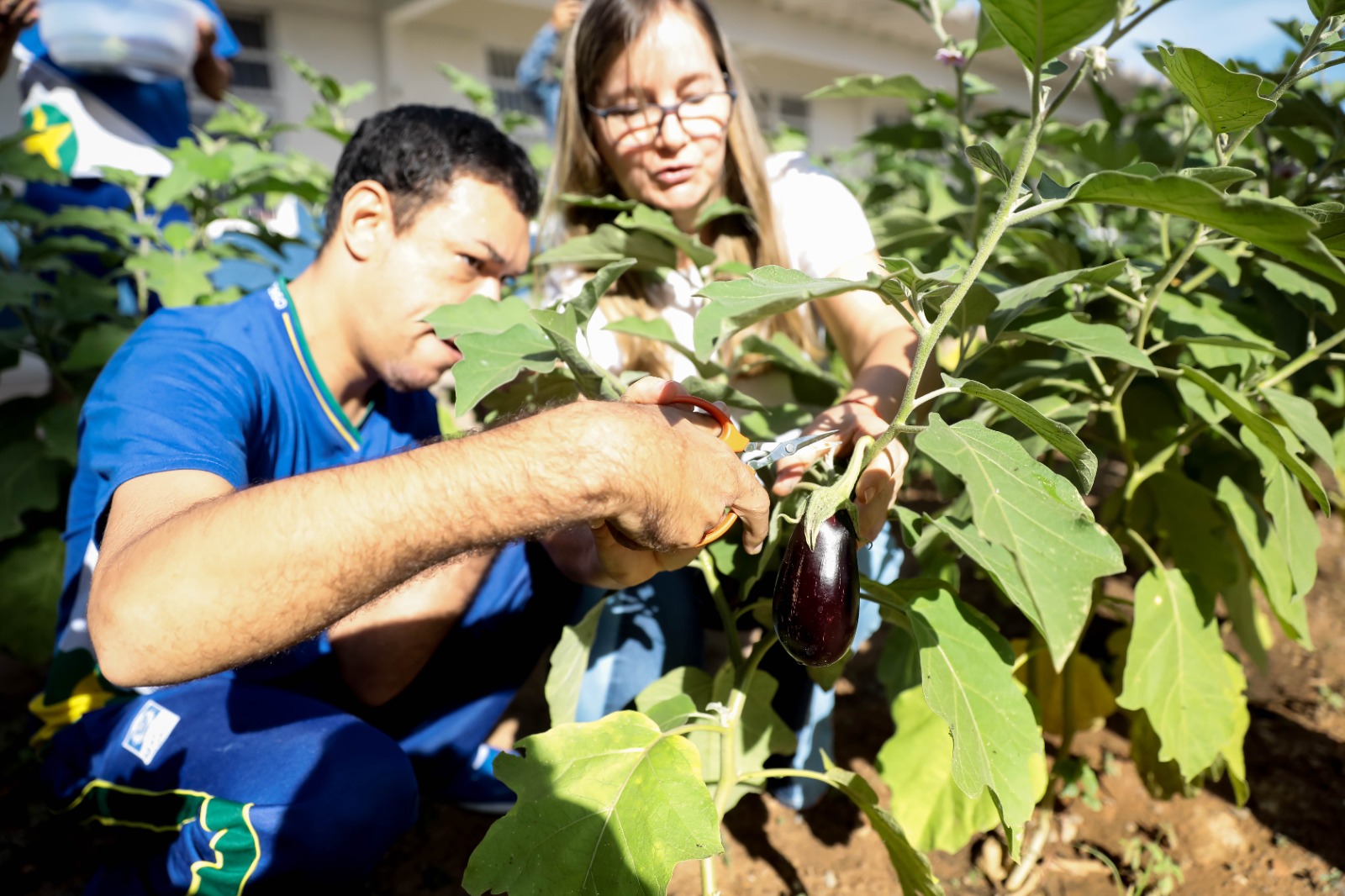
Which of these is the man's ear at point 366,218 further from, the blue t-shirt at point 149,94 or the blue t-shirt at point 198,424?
the blue t-shirt at point 149,94

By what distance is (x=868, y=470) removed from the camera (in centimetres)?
106

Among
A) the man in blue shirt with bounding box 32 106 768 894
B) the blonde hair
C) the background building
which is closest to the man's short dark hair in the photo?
the man in blue shirt with bounding box 32 106 768 894

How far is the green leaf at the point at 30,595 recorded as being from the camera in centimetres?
186

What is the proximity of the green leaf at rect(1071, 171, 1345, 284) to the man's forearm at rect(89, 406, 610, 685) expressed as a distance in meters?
0.51

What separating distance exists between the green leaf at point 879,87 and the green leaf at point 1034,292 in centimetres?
58

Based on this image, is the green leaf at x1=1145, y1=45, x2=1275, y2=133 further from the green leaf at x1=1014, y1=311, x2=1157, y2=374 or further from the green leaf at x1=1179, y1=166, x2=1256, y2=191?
the green leaf at x1=1014, y1=311, x2=1157, y2=374

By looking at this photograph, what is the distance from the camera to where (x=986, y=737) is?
978 mm

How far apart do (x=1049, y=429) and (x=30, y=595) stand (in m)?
1.98

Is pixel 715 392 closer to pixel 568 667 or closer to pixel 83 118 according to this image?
pixel 568 667

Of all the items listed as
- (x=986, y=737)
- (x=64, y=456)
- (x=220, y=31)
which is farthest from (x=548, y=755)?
(x=220, y=31)

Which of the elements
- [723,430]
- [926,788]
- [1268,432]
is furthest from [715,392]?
[926,788]

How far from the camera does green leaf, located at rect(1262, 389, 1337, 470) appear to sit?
115cm

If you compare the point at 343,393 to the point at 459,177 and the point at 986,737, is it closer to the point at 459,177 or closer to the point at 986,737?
the point at 459,177

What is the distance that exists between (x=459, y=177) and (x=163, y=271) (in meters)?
0.81
